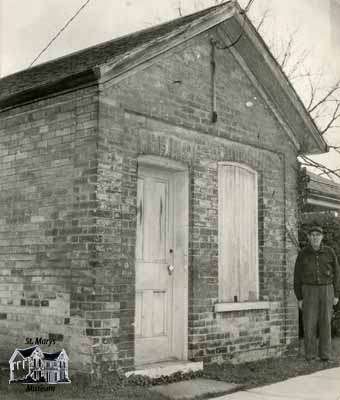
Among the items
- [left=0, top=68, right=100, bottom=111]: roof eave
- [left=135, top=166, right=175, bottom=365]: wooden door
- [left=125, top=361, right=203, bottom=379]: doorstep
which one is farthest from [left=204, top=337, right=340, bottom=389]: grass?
[left=0, top=68, right=100, bottom=111]: roof eave

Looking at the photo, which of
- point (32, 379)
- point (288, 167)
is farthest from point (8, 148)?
point (288, 167)

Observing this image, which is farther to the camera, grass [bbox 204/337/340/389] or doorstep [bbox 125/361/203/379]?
grass [bbox 204/337/340/389]

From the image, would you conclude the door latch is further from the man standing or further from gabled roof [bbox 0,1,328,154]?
gabled roof [bbox 0,1,328,154]

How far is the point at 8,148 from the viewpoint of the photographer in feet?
24.6

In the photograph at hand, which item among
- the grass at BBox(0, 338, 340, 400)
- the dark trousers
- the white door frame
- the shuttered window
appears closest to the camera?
the grass at BBox(0, 338, 340, 400)

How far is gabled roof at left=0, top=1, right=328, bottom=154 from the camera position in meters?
6.55

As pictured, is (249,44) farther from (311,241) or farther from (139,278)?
(139,278)

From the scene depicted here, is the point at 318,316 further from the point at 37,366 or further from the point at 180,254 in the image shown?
the point at 37,366

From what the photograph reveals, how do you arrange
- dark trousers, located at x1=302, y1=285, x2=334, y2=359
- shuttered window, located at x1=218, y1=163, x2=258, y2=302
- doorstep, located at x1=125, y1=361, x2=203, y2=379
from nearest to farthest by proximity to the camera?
doorstep, located at x1=125, y1=361, x2=203, y2=379, shuttered window, located at x1=218, y1=163, x2=258, y2=302, dark trousers, located at x1=302, y1=285, x2=334, y2=359

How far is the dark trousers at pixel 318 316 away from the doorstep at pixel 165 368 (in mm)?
2176

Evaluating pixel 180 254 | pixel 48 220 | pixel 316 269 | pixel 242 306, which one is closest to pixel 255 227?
pixel 316 269

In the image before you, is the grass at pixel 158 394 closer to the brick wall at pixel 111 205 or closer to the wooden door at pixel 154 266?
the brick wall at pixel 111 205

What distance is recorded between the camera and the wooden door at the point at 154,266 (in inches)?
276

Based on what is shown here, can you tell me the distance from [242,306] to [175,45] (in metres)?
3.84
